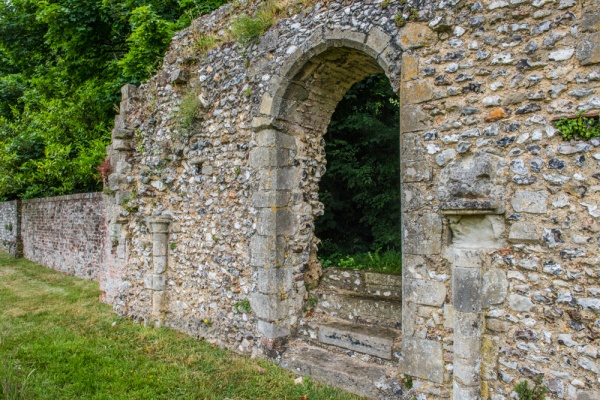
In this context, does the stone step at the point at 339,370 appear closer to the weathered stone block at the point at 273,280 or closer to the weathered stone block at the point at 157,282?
the weathered stone block at the point at 273,280

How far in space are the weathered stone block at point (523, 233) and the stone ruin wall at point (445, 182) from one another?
1 cm

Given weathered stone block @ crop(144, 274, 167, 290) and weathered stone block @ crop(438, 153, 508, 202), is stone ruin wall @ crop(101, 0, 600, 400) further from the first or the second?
weathered stone block @ crop(144, 274, 167, 290)

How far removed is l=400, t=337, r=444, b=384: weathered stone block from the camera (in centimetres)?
363

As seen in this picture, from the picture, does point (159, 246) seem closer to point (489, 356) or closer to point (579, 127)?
point (489, 356)

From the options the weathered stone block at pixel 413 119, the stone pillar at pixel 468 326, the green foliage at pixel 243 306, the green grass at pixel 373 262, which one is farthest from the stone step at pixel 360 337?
the weathered stone block at pixel 413 119

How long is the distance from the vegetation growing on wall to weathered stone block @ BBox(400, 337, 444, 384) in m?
8.65

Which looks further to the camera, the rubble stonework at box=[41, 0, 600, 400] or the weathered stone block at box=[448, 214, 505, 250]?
the weathered stone block at box=[448, 214, 505, 250]

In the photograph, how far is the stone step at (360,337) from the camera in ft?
14.5

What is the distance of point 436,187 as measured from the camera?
374cm

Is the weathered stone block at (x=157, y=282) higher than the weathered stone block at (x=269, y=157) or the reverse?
the reverse

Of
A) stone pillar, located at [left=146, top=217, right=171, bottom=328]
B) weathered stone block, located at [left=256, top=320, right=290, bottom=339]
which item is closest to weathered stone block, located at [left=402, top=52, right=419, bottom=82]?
weathered stone block, located at [left=256, top=320, right=290, bottom=339]

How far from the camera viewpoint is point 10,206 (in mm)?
15867

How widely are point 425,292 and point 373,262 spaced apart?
2029 millimetres

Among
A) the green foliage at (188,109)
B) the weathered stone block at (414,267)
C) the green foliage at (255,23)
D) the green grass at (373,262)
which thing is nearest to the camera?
the weathered stone block at (414,267)
